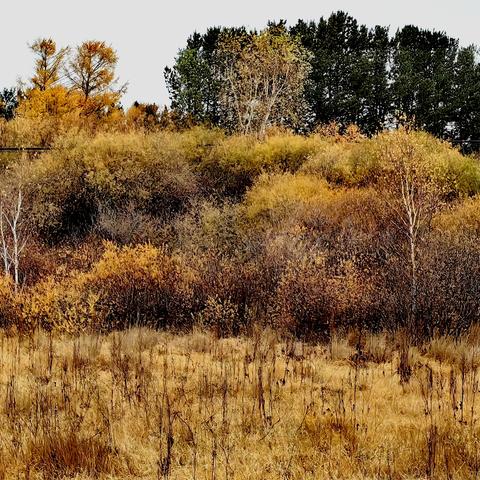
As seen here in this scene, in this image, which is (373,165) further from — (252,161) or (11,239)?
(11,239)

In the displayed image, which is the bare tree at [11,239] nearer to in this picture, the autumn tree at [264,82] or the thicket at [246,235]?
the thicket at [246,235]

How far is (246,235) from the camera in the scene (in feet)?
49.0

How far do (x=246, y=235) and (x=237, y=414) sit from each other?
987 centimetres

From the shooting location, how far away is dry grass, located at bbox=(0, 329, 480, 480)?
4273 mm

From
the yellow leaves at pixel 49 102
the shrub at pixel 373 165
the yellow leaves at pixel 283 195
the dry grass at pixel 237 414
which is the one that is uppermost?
the yellow leaves at pixel 49 102

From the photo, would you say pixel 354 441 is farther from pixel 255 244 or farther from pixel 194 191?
pixel 194 191

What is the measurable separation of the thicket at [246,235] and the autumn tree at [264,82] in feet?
19.5

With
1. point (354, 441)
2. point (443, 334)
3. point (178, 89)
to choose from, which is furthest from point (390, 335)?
point (178, 89)

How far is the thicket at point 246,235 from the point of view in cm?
899

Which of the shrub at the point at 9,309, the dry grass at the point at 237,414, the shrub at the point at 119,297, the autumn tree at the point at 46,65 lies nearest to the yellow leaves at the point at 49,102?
the autumn tree at the point at 46,65

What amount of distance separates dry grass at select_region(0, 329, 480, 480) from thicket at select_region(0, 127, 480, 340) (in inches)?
58.5

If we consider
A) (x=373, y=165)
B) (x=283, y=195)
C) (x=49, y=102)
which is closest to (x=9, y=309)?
(x=283, y=195)

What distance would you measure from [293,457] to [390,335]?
4.32m

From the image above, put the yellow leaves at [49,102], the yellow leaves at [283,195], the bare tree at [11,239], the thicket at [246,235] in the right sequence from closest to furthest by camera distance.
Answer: the thicket at [246,235] → the bare tree at [11,239] → the yellow leaves at [283,195] → the yellow leaves at [49,102]
